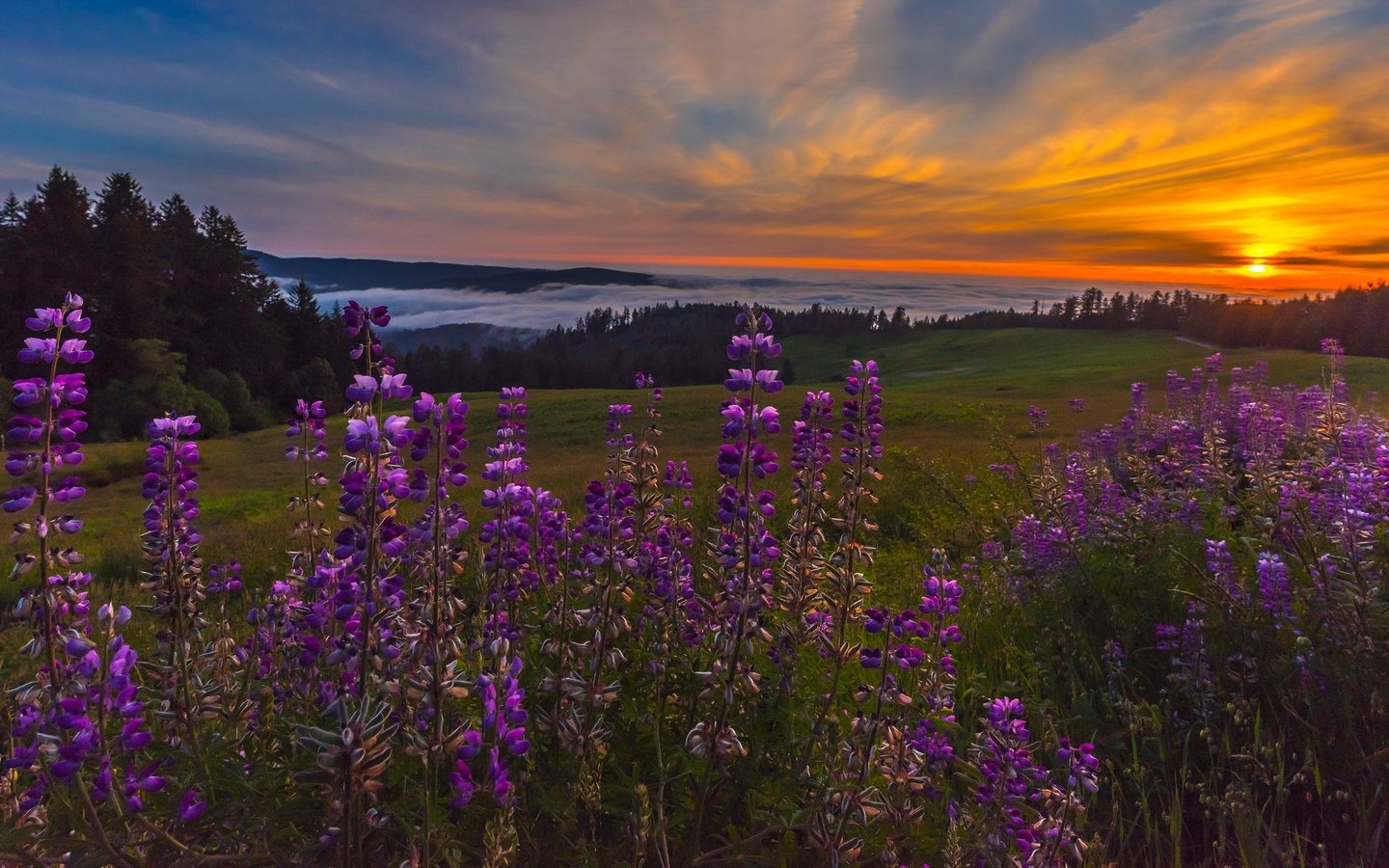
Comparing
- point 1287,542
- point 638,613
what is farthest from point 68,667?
point 1287,542

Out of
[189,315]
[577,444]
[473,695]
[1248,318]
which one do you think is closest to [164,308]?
[189,315]

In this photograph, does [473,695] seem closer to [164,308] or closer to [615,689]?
[615,689]

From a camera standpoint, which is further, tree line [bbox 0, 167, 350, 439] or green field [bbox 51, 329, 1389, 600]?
tree line [bbox 0, 167, 350, 439]

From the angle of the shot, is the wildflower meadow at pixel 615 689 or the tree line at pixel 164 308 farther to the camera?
the tree line at pixel 164 308

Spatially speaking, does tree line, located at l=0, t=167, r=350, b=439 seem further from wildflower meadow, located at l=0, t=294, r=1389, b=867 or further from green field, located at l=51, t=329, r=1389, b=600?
wildflower meadow, located at l=0, t=294, r=1389, b=867

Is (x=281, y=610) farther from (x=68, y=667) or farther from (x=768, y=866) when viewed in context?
(x=768, y=866)

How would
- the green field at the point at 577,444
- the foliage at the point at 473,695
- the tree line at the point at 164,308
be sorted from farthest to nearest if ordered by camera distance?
the tree line at the point at 164,308 → the green field at the point at 577,444 → the foliage at the point at 473,695

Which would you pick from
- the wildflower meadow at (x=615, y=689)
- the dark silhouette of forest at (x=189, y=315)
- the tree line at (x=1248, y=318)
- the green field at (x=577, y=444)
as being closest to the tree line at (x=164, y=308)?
the dark silhouette of forest at (x=189, y=315)

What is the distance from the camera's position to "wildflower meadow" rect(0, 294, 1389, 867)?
2.70 meters

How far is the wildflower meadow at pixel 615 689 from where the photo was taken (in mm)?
2697

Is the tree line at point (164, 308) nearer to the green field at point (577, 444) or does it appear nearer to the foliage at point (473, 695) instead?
the green field at point (577, 444)

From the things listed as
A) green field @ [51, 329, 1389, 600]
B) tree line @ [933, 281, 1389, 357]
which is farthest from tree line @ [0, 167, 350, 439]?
tree line @ [933, 281, 1389, 357]

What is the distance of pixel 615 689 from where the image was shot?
3232 mm

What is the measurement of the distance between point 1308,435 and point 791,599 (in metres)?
9.81
